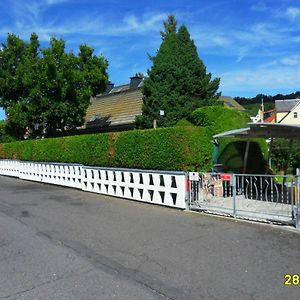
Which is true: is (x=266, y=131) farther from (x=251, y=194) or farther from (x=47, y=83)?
(x=47, y=83)

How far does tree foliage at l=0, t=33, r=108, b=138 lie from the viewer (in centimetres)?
2419

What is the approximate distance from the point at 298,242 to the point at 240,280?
234cm

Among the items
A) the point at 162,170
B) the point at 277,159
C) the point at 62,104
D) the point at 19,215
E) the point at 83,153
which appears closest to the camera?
the point at 19,215

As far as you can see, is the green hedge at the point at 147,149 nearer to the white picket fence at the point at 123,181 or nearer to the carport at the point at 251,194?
the white picket fence at the point at 123,181

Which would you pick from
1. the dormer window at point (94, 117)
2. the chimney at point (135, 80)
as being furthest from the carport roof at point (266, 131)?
the chimney at point (135, 80)

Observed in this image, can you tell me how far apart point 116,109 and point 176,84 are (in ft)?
41.0

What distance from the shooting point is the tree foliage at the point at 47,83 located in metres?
24.2

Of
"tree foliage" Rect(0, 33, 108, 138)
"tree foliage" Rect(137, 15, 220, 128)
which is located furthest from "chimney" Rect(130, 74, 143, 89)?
"tree foliage" Rect(137, 15, 220, 128)

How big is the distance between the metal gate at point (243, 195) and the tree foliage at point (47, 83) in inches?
603

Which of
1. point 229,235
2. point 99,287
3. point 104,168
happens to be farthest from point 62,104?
point 99,287

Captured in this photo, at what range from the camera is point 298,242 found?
7.27 m

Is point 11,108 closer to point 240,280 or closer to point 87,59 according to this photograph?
point 87,59

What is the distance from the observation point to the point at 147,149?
1286 centimetres

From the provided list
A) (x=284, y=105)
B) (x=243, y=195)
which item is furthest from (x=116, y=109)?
(x=284, y=105)
